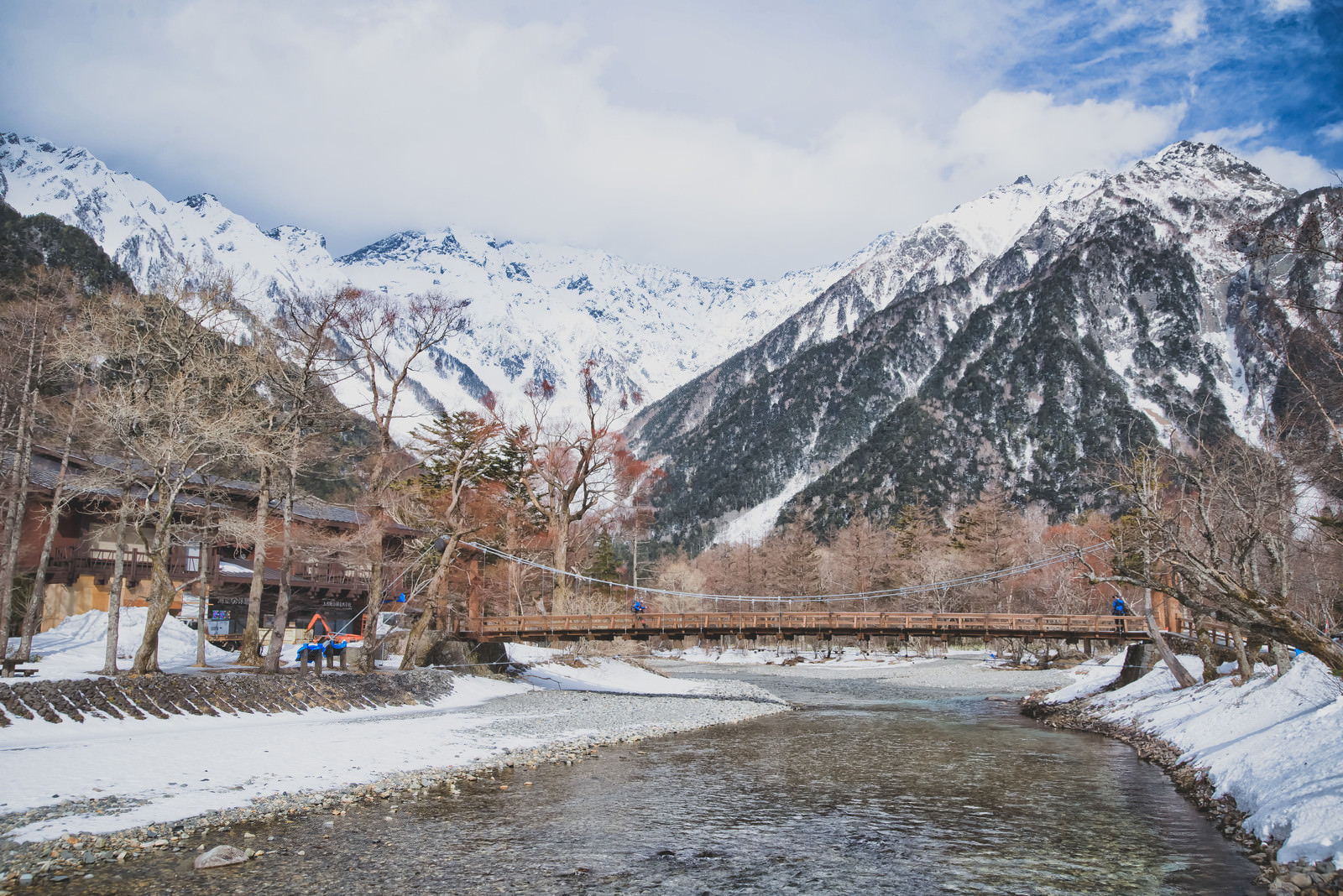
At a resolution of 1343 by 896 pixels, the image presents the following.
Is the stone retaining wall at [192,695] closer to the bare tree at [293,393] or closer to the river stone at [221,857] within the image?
the bare tree at [293,393]

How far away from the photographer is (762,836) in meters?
11.6

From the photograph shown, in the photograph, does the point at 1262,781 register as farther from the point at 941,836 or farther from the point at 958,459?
the point at 958,459

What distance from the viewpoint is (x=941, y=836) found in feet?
38.1

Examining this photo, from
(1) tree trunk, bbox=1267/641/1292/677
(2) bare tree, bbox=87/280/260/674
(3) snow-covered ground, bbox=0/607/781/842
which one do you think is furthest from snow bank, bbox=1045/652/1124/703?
(2) bare tree, bbox=87/280/260/674

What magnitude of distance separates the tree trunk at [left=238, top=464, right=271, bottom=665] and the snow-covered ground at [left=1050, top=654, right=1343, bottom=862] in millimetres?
19798

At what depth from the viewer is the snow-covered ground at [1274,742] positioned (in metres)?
9.84

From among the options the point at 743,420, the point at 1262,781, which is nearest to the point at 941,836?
the point at 1262,781

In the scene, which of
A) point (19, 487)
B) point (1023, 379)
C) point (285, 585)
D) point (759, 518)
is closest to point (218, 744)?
point (285, 585)

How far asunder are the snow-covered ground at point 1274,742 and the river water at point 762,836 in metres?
0.79

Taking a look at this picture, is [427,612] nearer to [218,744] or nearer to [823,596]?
[218,744]

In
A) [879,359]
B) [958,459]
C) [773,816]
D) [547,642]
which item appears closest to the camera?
[773,816]

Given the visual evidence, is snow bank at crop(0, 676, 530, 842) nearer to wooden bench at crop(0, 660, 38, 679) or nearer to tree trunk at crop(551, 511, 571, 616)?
wooden bench at crop(0, 660, 38, 679)

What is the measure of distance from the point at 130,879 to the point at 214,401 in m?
14.5

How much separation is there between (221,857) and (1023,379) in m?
138
